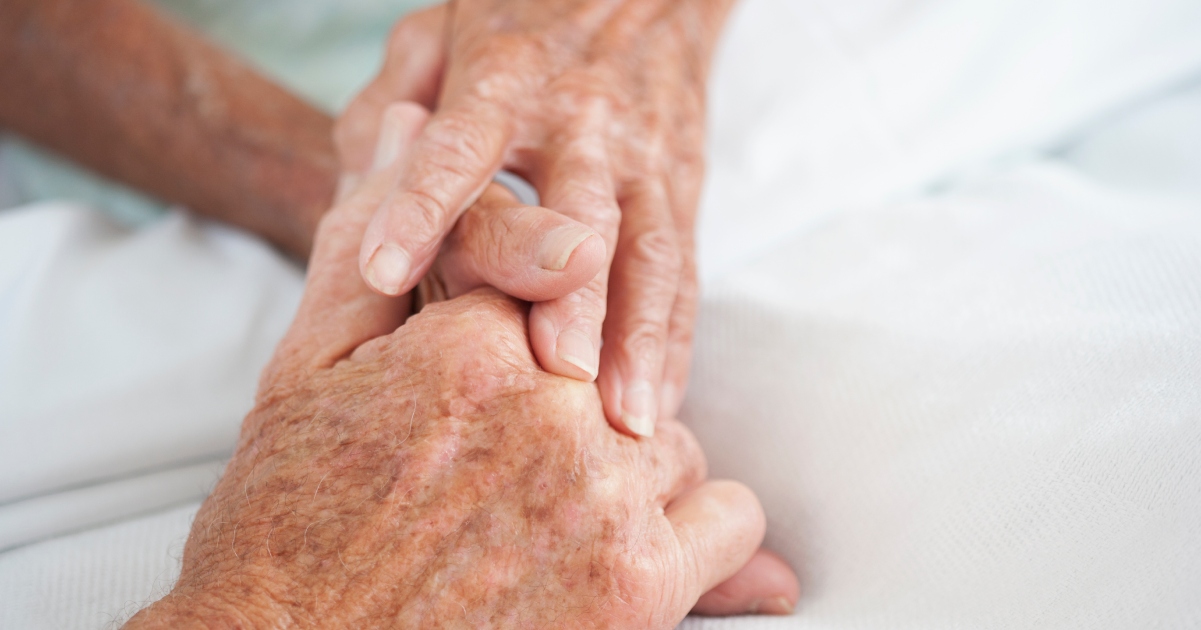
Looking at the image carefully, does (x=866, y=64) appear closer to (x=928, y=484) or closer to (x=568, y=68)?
(x=568, y=68)

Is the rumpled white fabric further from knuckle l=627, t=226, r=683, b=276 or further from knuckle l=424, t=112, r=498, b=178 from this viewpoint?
knuckle l=424, t=112, r=498, b=178

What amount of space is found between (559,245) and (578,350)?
89 mm

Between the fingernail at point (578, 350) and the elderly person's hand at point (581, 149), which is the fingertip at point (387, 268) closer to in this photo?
the elderly person's hand at point (581, 149)

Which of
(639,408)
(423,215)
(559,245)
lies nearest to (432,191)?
(423,215)

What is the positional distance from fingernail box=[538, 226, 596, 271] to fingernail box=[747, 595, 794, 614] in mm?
345

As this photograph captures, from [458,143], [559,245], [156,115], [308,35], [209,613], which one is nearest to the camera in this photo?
[209,613]

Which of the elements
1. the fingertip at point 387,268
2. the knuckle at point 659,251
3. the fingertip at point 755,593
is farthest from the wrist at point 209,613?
the knuckle at point 659,251

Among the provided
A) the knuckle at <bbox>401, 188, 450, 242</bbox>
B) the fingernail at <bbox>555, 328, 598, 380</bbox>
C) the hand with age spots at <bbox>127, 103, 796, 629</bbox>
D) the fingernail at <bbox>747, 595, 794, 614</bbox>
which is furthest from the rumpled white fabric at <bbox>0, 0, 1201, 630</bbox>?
the knuckle at <bbox>401, 188, 450, 242</bbox>

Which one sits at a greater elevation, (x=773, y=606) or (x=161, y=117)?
(x=161, y=117)

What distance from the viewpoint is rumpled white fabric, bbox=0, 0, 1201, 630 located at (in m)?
0.61

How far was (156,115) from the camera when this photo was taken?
1208mm

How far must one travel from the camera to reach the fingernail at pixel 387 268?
2.18 ft

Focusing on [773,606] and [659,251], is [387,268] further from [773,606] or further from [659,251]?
[773,606]

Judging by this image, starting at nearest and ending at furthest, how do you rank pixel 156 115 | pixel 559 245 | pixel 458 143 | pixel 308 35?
pixel 559 245 → pixel 458 143 → pixel 156 115 → pixel 308 35
